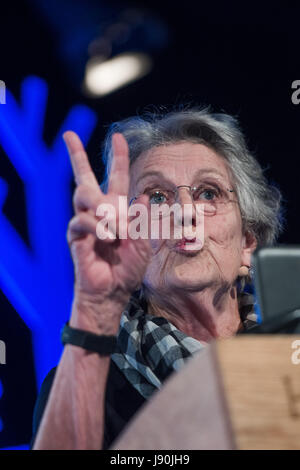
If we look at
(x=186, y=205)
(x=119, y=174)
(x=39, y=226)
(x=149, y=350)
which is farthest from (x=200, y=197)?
(x=39, y=226)

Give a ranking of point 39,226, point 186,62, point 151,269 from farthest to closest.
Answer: point 186,62
point 39,226
point 151,269

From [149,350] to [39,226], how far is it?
3.37 feet

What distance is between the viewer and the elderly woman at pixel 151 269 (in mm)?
918

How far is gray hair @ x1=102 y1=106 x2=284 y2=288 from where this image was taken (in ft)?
5.31

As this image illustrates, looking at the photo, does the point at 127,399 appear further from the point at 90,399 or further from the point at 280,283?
the point at 280,283

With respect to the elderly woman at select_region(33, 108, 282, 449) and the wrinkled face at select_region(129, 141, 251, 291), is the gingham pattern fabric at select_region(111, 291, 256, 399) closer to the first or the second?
the elderly woman at select_region(33, 108, 282, 449)

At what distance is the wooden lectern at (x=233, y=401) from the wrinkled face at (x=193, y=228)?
824mm

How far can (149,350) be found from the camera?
4.34ft

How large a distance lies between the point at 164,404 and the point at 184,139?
116 cm

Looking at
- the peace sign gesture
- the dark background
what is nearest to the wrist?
the peace sign gesture

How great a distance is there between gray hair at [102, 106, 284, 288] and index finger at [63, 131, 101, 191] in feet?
2.11

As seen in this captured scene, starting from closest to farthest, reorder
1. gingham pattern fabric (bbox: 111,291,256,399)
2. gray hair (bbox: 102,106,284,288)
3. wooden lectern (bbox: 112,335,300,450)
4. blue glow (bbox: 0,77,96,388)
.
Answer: wooden lectern (bbox: 112,335,300,450) → gingham pattern fabric (bbox: 111,291,256,399) → gray hair (bbox: 102,106,284,288) → blue glow (bbox: 0,77,96,388)

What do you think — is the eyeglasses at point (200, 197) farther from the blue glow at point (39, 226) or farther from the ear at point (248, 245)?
the blue glow at point (39, 226)

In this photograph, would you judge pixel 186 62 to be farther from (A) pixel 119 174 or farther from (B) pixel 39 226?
(A) pixel 119 174
